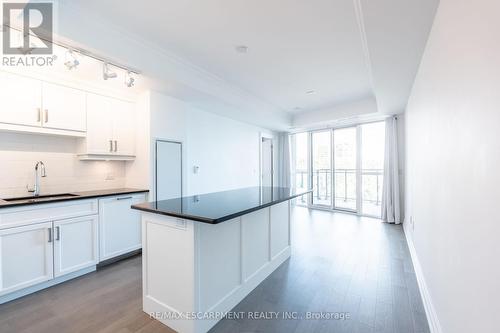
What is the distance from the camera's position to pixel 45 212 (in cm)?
236

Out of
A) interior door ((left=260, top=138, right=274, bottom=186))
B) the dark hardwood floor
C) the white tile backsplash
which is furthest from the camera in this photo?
interior door ((left=260, top=138, right=274, bottom=186))

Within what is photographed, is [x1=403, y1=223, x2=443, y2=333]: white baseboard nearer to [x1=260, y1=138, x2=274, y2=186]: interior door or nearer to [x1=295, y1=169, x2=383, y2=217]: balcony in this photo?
[x1=295, y1=169, x2=383, y2=217]: balcony

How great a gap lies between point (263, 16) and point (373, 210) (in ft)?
17.6

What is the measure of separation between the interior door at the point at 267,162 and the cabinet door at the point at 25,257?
490 centimetres

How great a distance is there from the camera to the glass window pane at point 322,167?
6.30 metres

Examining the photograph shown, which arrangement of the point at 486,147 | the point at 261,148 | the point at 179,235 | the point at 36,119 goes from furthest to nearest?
the point at 261,148, the point at 36,119, the point at 179,235, the point at 486,147

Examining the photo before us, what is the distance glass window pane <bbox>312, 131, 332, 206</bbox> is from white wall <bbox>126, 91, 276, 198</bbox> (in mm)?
1673

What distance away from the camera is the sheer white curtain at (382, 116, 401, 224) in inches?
189

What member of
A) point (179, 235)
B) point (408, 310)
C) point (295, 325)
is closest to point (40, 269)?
point (179, 235)

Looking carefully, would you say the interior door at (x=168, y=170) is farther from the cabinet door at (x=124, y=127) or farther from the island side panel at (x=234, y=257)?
the island side panel at (x=234, y=257)

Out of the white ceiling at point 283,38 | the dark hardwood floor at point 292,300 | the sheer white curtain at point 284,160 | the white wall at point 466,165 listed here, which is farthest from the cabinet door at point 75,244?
the sheer white curtain at point 284,160

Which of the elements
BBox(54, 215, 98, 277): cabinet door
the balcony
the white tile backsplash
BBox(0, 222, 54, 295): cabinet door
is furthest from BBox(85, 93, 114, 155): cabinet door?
the balcony

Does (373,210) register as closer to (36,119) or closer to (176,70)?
(176,70)

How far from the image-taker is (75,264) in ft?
8.43
